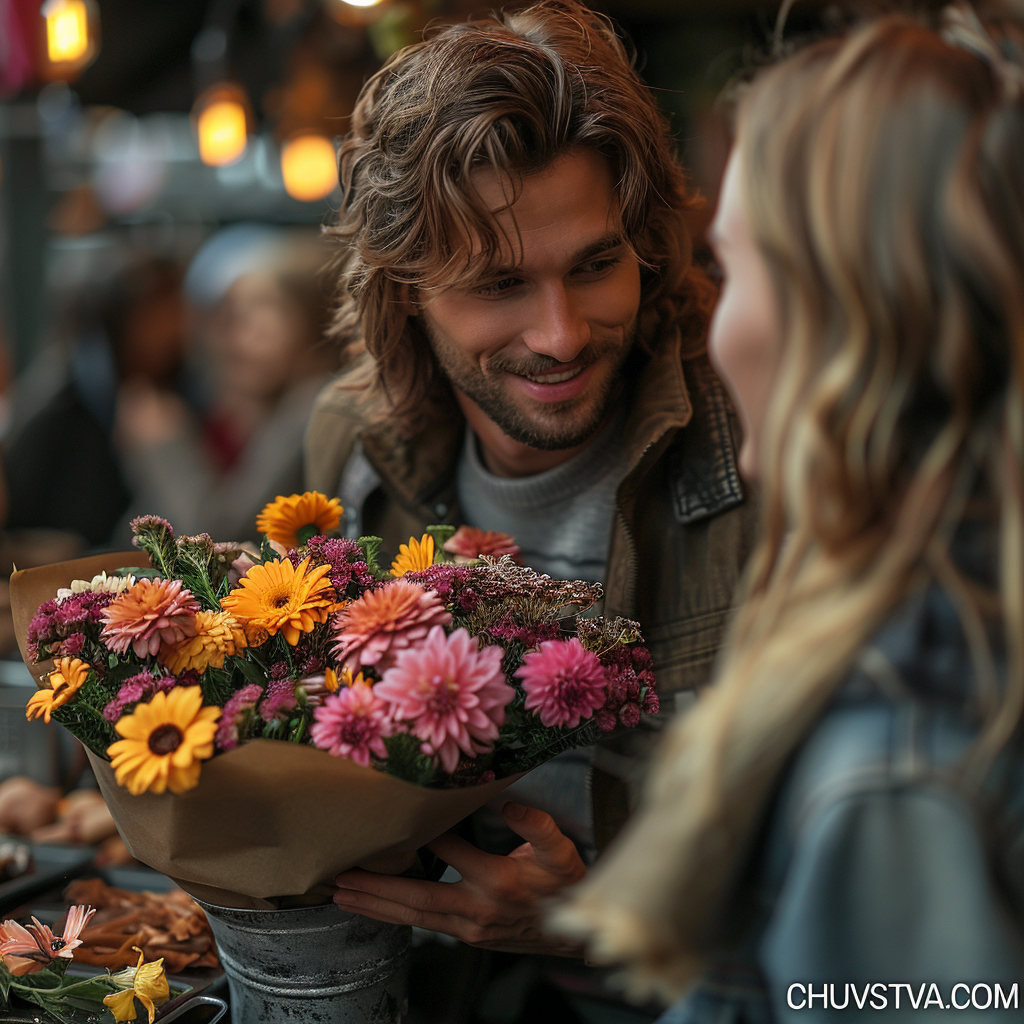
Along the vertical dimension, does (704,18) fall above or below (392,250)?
above

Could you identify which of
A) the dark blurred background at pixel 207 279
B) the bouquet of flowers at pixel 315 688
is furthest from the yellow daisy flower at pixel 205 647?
the dark blurred background at pixel 207 279

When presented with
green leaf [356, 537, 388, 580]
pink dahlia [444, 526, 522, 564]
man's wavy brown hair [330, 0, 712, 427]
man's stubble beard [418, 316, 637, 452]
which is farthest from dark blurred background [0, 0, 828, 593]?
green leaf [356, 537, 388, 580]

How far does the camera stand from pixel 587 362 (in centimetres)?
153

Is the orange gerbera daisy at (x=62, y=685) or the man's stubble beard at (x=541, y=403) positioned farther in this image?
the man's stubble beard at (x=541, y=403)

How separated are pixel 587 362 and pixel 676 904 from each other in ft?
3.43

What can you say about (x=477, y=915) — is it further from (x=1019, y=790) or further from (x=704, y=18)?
(x=704, y=18)

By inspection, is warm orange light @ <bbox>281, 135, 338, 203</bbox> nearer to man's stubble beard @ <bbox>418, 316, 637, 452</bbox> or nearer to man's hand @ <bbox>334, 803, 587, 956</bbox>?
man's stubble beard @ <bbox>418, 316, 637, 452</bbox>

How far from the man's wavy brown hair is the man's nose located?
10 centimetres

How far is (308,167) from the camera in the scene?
3.89m

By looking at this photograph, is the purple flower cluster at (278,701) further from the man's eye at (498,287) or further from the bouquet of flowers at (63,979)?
the man's eye at (498,287)

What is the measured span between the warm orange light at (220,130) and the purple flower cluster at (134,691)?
338 centimetres

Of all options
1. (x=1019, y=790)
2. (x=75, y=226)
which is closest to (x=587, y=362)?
(x=1019, y=790)

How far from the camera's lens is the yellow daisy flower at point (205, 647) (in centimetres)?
95

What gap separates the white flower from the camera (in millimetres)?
1022
